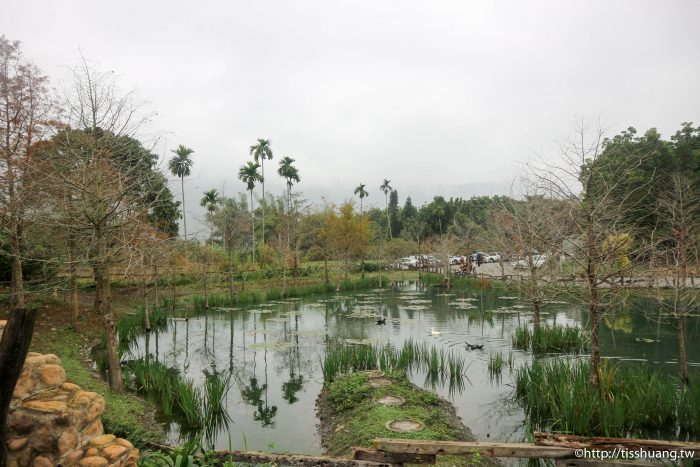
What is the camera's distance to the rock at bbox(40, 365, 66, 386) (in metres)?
4.39

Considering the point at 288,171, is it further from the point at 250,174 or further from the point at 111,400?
the point at 111,400

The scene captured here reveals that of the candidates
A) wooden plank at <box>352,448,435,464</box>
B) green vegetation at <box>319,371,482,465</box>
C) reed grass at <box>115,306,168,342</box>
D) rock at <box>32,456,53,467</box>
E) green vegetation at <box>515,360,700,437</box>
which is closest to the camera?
rock at <box>32,456,53,467</box>

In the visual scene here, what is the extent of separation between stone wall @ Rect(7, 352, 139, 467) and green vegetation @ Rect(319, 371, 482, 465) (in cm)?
330

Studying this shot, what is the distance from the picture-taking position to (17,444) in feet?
12.9

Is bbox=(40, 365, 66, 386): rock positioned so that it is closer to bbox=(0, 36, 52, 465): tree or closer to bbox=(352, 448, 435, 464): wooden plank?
bbox=(352, 448, 435, 464): wooden plank

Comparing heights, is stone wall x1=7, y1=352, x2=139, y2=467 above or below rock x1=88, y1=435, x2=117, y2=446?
above

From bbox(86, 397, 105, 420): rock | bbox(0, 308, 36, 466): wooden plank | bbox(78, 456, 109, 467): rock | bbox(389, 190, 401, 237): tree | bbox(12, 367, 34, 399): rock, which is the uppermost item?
bbox(389, 190, 401, 237): tree

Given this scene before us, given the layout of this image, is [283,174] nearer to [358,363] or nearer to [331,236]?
[331,236]

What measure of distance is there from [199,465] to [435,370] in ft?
21.2

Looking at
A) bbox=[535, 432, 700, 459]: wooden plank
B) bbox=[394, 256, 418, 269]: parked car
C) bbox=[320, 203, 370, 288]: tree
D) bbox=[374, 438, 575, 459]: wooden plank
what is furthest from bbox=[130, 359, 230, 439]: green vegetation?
bbox=[394, 256, 418, 269]: parked car

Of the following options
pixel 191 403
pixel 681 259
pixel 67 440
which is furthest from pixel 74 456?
pixel 681 259

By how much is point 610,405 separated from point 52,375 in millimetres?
7316

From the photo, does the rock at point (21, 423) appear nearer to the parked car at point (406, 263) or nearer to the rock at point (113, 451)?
the rock at point (113, 451)

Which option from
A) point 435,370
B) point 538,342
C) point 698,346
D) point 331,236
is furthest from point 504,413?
point 331,236
